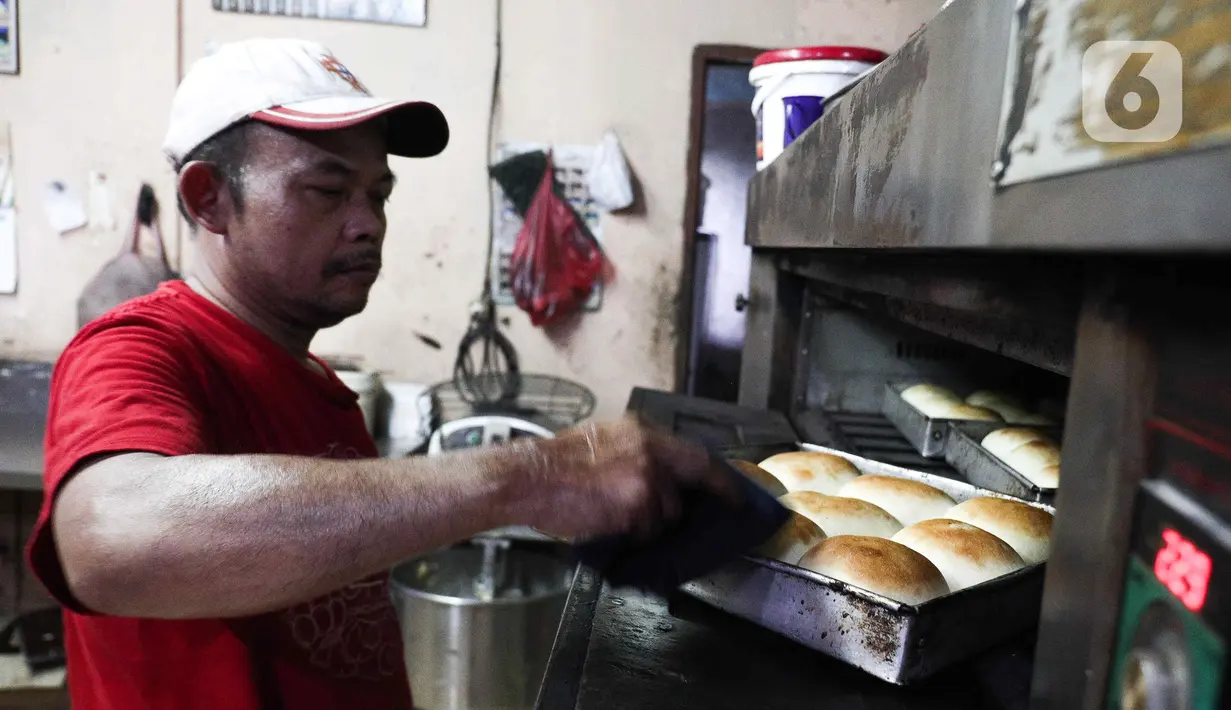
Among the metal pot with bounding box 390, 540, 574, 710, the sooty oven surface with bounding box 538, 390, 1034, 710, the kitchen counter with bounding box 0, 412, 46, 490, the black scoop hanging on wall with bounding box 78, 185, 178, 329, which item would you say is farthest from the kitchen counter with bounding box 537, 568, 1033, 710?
the black scoop hanging on wall with bounding box 78, 185, 178, 329

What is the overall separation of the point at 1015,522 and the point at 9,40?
3.45 meters

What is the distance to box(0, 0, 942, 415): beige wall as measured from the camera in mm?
2656

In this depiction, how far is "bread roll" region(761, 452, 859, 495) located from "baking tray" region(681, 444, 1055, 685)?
333mm

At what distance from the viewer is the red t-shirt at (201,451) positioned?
2.37ft

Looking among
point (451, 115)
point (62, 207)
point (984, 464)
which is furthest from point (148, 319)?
point (62, 207)

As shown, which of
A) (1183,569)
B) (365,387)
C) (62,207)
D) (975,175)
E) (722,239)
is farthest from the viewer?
(722,239)

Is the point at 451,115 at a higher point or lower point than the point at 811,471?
higher

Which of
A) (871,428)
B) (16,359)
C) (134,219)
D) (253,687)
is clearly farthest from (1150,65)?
(16,359)

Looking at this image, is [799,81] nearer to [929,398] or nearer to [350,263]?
[929,398]

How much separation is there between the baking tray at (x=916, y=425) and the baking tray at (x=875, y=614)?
0.56m

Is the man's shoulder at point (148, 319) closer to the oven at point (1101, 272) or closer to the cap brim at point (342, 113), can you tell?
the cap brim at point (342, 113)

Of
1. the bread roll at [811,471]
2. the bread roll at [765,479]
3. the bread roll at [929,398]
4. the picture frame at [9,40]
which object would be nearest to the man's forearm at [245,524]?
the bread roll at [765,479]

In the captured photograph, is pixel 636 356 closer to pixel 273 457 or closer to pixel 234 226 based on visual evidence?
pixel 234 226

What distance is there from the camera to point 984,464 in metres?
1.12
